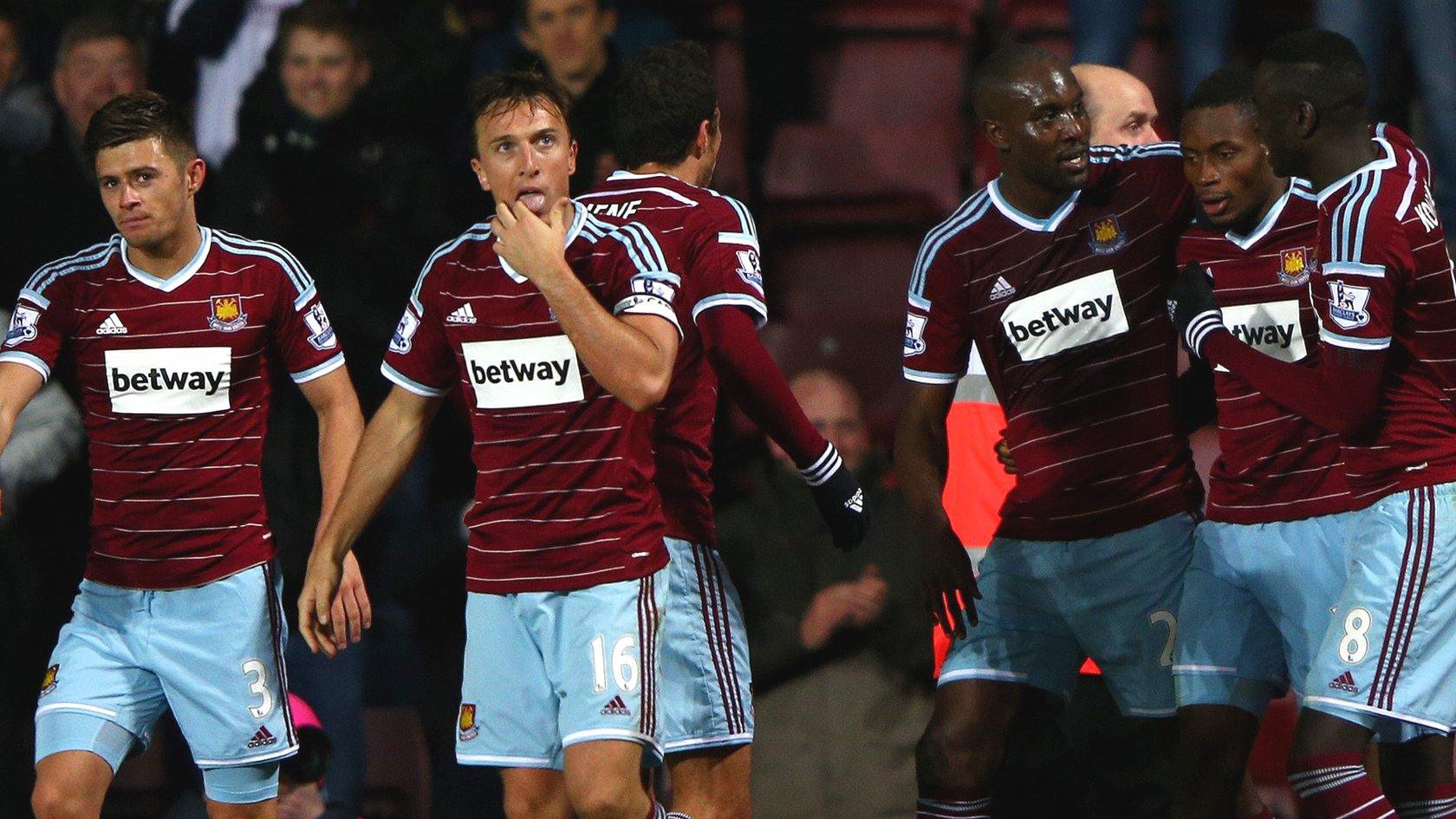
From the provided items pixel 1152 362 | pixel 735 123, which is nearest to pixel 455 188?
→ pixel 735 123

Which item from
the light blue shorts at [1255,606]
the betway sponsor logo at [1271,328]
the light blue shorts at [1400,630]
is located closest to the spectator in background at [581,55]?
the betway sponsor logo at [1271,328]

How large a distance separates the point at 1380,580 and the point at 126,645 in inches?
113

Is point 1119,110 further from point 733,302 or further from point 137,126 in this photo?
point 137,126

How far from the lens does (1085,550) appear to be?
4.72m

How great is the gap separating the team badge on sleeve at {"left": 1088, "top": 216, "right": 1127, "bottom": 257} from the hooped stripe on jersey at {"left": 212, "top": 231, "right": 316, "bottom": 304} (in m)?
1.88

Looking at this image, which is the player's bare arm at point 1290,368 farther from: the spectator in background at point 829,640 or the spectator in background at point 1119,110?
the spectator in background at point 829,640

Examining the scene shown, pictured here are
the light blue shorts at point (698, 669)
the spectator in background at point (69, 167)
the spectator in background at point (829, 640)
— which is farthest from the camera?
the spectator in background at point (69, 167)

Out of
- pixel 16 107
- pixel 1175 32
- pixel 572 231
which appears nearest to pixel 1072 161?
pixel 572 231

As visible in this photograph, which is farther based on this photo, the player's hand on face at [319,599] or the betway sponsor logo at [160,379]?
the betway sponsor logo at [160,379]

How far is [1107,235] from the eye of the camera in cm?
474

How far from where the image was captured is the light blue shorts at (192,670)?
4758 millimetres

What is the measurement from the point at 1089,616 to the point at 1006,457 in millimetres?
502

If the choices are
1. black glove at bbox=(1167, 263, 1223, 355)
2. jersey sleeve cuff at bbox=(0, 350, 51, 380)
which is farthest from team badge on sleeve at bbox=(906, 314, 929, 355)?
jersey sleeve cuff at bbox=(0, 350, 51, 380)

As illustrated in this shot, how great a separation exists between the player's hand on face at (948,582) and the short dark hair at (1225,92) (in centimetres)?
116
